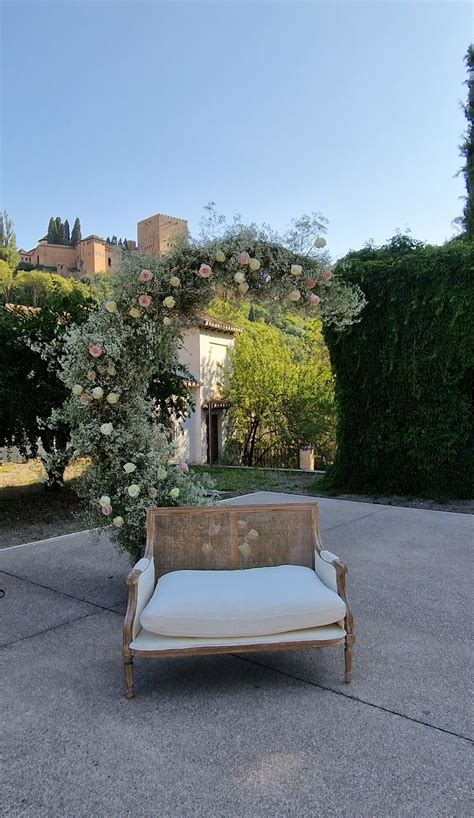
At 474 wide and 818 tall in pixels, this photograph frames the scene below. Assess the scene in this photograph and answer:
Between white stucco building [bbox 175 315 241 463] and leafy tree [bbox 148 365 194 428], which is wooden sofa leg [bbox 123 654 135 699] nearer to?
leafy tree [bbox 148 365 194 428]

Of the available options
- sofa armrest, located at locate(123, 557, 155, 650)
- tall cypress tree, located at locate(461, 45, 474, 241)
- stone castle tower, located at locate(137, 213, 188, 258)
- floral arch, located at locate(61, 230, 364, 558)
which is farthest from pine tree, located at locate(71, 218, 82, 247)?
sofa armrest, located at locate(123, 557, 155, 650)

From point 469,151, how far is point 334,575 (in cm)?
1383

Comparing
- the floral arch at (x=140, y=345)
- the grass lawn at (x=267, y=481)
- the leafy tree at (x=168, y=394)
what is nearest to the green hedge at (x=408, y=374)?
the grass lawn at (x=267, y=481)

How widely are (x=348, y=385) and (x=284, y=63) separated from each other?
16.4 ft

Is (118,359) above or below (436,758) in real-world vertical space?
above

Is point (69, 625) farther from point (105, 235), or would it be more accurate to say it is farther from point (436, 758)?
point (105, 235)

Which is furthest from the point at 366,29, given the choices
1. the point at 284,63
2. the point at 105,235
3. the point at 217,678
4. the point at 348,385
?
the point at 105,235

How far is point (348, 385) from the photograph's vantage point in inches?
357

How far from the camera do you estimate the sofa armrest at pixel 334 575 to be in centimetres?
259

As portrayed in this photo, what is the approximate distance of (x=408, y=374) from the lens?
27.6 ft

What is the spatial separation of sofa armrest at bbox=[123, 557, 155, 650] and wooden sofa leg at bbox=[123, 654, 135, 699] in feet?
0.19

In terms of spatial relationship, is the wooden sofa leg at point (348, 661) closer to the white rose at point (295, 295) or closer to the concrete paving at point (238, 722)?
the concrete paving at point (238, 722)

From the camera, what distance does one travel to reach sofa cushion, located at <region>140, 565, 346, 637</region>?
96.9 inches

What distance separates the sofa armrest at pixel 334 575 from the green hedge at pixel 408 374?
226 inches
